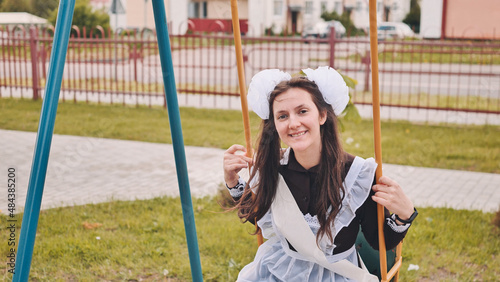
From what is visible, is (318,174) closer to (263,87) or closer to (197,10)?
(263,87)

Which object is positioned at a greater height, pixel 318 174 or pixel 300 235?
pixel 318 174

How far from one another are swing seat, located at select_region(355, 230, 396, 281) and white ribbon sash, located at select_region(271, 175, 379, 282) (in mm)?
190

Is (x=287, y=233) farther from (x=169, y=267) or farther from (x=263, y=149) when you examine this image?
(x=169, y=267)

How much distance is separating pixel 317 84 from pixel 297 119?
0.50ft

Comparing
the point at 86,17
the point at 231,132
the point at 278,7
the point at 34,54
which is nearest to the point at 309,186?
the point at 231,132

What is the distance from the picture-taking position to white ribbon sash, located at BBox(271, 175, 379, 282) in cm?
199

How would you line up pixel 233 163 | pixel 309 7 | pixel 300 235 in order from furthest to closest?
pixel 309 7 < pixel 233 163 < pixel 300 235

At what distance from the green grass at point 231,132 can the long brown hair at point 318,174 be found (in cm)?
358

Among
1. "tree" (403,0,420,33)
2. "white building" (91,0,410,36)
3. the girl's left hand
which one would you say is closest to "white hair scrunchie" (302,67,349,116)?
the girl's left hand

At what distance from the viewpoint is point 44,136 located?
1.92 meters

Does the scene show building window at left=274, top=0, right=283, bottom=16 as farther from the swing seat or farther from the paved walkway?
the swing seat

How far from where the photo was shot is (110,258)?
3.54 meters

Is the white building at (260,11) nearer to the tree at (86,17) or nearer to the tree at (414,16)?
the tree at (414,16)

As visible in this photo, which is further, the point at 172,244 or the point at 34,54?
the point at 34,54
